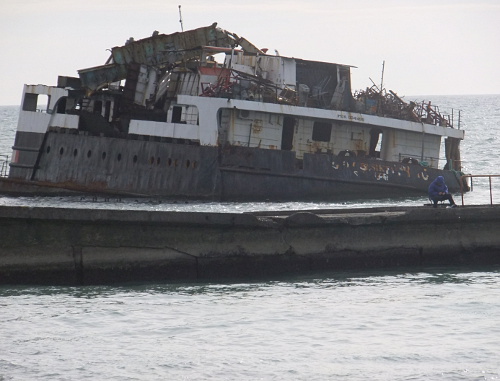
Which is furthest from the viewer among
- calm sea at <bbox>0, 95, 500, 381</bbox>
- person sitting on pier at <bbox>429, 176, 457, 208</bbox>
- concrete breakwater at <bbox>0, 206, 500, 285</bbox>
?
person sitting on pier at <bbox>429, 176, 457, 208</bbox>

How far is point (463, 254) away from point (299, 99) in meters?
15.4

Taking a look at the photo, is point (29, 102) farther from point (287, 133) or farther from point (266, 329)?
point (266, 329)

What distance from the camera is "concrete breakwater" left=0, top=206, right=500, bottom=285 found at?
1677 cm

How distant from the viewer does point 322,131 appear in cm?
3469

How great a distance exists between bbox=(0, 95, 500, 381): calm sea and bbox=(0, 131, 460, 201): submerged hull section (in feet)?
46.8

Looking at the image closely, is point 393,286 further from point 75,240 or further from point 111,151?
point 111,151

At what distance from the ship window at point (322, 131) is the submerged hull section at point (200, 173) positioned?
1412 millimetres

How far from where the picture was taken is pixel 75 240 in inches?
666

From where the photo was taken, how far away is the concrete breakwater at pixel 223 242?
16766 millimetres

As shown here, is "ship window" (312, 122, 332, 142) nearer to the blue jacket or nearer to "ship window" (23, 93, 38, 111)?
"ship window" (23, 93, 38, 111)

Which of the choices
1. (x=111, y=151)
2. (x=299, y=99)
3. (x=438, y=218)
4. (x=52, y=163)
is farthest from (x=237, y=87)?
(x=438, y=218)

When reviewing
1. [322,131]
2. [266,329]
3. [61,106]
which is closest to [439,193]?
[266,329]

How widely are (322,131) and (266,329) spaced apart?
68.5 feet

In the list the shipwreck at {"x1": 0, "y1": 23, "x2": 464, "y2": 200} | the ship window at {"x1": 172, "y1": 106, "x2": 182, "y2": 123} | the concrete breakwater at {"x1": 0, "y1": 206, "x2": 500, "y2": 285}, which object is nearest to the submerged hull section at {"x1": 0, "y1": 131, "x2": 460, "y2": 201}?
the shipwreck at {"x1": 0, "y1": 23, "x2": 464, "y2": 200}
